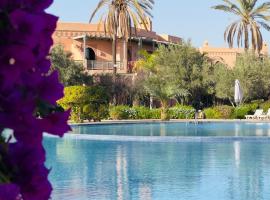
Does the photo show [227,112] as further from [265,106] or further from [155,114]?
[155,114]

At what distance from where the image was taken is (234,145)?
1791cm

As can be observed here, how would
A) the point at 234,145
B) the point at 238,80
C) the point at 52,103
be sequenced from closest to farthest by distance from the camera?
the point at 52,103
the point at 234,145
the point at 238,80

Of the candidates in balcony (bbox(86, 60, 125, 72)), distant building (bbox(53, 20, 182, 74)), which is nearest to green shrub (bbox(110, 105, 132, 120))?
balcony (bbox(86, 60, 125, 72))

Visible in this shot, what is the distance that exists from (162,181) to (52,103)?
964cm

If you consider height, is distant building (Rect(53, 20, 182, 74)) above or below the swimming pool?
above

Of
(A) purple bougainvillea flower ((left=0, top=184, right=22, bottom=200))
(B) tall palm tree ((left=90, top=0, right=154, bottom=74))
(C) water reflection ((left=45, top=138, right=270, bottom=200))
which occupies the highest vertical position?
(B) tall palm tree ((left=90, top=0, right=154, bottom=74))

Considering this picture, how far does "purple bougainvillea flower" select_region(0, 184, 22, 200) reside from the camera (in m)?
0.82

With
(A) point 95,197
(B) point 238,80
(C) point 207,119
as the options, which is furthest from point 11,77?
(B) point 238,80

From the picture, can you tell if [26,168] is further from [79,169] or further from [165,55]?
[165,55]

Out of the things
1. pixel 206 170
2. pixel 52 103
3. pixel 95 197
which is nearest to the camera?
pixel 52 103

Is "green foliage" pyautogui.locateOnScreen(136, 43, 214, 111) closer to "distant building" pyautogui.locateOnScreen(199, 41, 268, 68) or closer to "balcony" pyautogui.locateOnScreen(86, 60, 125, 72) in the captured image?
"balcony" pyautogui.locateOnScreen(86, 60, 125, 72)

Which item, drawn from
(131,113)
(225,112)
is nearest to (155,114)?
(131,113)

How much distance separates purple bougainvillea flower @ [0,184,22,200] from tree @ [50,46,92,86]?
117 ft

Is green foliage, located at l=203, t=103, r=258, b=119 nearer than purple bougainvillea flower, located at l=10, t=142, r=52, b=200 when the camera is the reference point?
No
